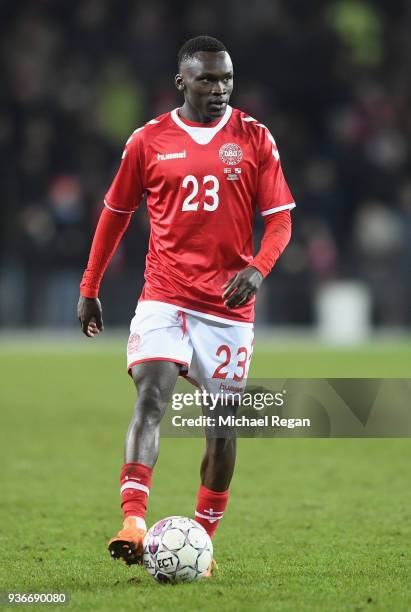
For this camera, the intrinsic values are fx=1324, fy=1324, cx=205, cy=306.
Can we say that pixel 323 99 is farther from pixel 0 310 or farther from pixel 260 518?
pixel 260 518

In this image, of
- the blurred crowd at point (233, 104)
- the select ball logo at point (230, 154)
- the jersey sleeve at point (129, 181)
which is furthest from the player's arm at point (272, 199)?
the blurred crowd at point (233, 104)

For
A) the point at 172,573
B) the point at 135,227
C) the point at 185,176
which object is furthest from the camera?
the point at 135,227

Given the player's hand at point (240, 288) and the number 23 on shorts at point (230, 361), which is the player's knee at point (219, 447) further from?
the player's hand at point (240, 288)

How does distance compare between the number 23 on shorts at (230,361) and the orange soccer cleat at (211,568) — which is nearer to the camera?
the orange soccer cleat at (211,568)

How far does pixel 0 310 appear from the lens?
21891 mm

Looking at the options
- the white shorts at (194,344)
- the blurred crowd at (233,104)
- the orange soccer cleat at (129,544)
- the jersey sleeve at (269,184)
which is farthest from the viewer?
the blurred crowd at (233,104)

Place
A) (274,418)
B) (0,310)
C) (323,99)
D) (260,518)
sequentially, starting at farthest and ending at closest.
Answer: (323,99) → (0,310) → (260,518) → (274,418)

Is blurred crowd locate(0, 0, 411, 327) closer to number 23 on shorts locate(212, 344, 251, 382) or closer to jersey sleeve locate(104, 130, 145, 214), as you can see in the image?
jersey sleeve locate(104, 130, 145, 214)

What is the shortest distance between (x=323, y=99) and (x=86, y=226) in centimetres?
609

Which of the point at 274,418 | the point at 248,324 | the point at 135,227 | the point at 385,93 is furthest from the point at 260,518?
the point at 385,93

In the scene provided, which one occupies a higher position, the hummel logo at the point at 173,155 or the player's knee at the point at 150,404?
the hummel logo at the point at 173,155

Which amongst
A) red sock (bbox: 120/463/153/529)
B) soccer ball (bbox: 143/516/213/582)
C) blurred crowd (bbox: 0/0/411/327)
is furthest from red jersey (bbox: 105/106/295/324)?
blurred crowd (bbox: 0/0/411/327)

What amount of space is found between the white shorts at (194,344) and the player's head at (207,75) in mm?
953

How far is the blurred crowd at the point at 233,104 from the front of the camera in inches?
833
